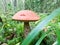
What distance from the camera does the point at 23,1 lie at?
327 inches

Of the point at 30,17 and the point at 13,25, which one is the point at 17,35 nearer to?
the point at 13,25

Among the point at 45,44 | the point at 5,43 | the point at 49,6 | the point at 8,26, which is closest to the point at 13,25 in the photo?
the point at 8,26

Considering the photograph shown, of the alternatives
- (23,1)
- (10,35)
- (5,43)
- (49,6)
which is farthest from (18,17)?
(23,1)

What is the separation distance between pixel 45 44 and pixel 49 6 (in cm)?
467

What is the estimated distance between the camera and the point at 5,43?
8.86 feet

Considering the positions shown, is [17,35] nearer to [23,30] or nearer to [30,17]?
[23,30]

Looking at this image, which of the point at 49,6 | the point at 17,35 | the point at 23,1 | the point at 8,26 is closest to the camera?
the point at 17,35

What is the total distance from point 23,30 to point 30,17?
0.62 m

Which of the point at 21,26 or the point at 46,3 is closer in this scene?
the point at 21,26

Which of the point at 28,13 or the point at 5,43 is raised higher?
the point at 28,13

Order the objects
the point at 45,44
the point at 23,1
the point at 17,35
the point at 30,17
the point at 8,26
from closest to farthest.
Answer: the point at 30,17 → the point at 45,44 → the point at 17,35 → the point at 8,26 → the point at 23,1

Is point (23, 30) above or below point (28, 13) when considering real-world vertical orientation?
below

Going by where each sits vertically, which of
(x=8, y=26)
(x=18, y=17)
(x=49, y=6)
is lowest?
(x=49, y=6)

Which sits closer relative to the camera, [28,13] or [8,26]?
[28,13]
